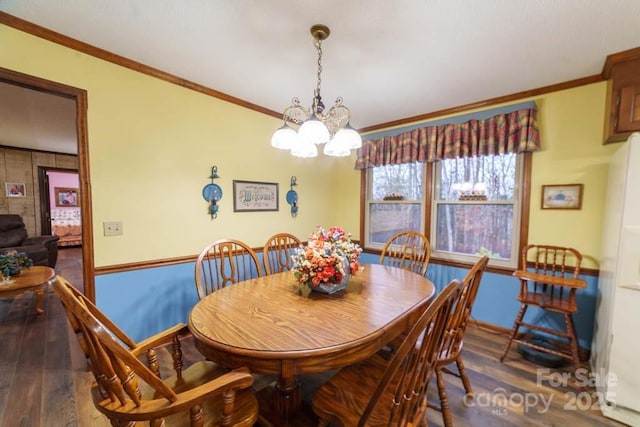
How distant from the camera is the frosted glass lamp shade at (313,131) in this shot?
149cm

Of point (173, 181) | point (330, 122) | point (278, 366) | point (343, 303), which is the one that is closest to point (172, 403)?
point (278, 366)

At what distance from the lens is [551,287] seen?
2312mm

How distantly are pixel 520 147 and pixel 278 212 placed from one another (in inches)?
98.3

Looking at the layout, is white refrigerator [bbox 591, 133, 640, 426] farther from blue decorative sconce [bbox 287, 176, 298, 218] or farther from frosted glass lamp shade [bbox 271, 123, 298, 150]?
blue decorative sconce [bbox 287, 176, 298, 218]

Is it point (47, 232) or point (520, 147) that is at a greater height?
point (520, 147)

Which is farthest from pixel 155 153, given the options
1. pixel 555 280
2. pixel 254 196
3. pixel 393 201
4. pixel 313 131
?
pixel 555 280

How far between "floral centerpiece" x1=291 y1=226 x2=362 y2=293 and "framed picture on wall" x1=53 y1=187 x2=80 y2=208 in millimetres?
8112

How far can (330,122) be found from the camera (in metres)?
1.97

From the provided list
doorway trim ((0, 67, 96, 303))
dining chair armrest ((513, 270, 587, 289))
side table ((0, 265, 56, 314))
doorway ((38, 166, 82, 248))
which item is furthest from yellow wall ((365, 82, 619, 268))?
doorway ((38, 166, 82, 248))

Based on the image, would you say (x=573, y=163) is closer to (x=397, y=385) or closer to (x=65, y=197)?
(x=397, y=385)

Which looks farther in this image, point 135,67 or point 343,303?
point 135,67

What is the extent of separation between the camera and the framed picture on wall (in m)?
6.74

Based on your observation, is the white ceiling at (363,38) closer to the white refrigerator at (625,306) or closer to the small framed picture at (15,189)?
the white refrigerator at (625,306)

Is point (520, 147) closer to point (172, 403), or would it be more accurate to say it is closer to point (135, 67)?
point (172, 403)
